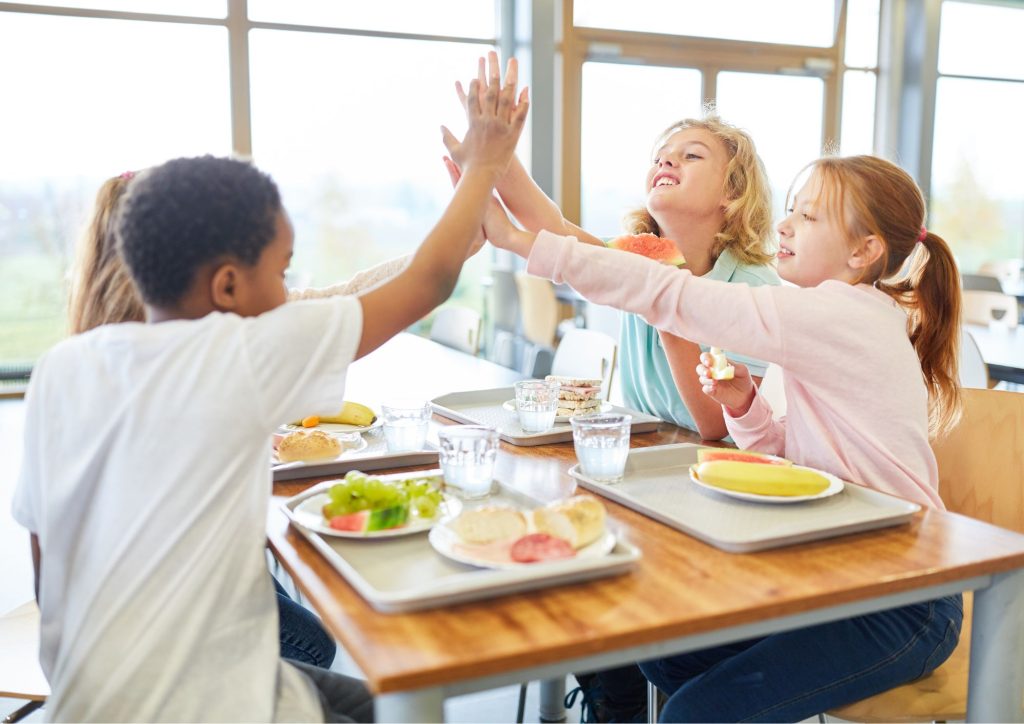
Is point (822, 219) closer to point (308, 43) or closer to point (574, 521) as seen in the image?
point (574, 521)

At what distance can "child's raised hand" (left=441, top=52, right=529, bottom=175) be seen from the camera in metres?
1.47

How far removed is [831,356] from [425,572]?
2.55 ft

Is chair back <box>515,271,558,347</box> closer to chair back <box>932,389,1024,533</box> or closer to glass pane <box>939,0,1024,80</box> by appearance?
Result: chair back <box>932,389,1024,533</box>

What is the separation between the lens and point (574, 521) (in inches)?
47.4

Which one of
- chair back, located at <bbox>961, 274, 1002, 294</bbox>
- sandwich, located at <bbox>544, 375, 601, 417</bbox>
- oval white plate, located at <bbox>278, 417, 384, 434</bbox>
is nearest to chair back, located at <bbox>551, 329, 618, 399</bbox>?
sandwich, located at <bbox>544, 375, 601, 417</bbox>

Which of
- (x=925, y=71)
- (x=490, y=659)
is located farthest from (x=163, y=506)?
(x=925, y=71)

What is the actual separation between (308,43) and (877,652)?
600 centimetres

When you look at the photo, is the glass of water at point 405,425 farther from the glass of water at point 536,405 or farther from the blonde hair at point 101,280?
the blonde hair at point 101,280

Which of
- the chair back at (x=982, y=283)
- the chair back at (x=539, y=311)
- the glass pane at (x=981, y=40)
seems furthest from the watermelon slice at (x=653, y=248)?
the glass pane at (x=981, y=40)

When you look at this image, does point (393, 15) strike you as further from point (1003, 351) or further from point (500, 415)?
point (500, 415)

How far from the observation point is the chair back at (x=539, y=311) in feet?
17.7

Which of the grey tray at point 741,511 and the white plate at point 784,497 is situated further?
the white plate at point 784,497

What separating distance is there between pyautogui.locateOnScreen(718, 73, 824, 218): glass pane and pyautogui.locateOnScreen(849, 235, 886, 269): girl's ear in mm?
6430

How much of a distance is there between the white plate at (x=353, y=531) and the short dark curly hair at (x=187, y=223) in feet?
1.14
